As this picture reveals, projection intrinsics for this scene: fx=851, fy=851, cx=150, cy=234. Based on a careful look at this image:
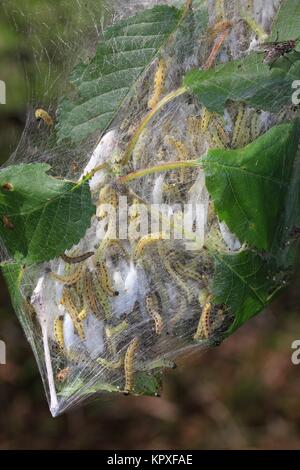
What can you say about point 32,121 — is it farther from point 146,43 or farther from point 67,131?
point 146,43

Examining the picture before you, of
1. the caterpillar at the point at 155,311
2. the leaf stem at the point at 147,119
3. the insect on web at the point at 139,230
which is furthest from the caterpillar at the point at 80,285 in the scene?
the leaf stem at the point at 147,119

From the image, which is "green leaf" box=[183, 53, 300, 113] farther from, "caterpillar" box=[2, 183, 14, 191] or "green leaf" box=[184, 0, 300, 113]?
A: "caterpillar" box=[2, 183, 14, 191]

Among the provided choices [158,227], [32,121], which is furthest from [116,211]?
[32,121]

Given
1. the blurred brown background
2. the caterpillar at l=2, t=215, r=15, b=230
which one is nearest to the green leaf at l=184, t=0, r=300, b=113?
the caterpillar at l=2, t=215, r=15, b=230

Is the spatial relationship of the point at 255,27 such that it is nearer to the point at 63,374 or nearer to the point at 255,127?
the point at 255,127

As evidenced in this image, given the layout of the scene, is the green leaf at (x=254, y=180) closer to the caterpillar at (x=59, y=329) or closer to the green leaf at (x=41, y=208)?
the green leaf at (x=41, y=208)

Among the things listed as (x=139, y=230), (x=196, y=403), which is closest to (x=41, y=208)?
(x=139, y=230)

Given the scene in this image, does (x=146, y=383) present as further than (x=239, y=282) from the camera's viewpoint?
Yes
